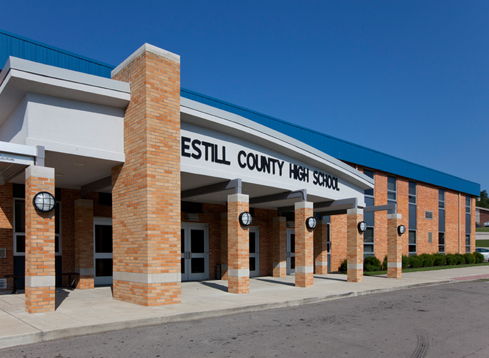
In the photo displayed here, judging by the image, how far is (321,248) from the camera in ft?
75.0

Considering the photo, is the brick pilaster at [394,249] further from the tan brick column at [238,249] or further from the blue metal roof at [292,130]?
the tan brick column at [238,249]

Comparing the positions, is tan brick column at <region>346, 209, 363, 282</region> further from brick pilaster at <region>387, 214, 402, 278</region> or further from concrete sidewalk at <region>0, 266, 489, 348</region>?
brick pilaster at <region>387, 214, 402, 278</region>

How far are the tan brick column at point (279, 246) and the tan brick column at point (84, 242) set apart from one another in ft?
32.0

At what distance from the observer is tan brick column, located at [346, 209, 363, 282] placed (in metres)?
18.6

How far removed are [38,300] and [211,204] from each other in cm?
1077

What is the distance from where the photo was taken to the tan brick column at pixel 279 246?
21458 mm

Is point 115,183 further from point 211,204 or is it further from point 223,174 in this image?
point 211,204

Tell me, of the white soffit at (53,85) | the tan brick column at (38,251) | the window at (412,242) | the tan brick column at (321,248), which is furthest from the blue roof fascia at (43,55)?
the window at (412,242)

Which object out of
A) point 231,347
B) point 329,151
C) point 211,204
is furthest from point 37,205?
point 329,151

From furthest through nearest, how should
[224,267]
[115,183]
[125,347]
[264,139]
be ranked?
[224,267], [264,139], [115,183], [125,347]

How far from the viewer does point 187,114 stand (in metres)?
12.4

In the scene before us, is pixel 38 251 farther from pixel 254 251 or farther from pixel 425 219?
pixel 425 219

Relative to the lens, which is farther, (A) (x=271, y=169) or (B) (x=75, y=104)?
(A) (x=271, y=169)

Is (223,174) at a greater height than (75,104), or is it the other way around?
(75,104)
